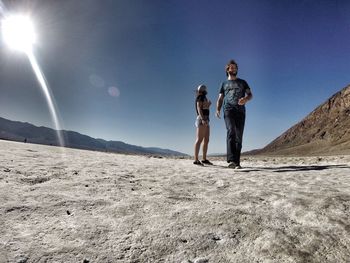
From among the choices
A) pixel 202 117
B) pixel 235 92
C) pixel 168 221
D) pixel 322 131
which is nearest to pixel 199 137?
pixel 202 117

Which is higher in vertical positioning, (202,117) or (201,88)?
(201,88)

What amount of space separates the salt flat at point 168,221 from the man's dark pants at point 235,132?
246cm

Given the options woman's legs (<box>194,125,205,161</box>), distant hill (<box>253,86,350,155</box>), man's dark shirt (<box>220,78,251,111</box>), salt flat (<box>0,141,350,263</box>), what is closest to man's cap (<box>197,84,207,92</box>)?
man's dark shirt (<box>220,78,251,111</box>)

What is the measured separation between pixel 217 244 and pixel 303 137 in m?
75.6

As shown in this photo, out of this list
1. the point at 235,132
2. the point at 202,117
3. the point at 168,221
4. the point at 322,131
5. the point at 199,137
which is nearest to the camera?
the point at 168,221

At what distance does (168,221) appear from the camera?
278cm

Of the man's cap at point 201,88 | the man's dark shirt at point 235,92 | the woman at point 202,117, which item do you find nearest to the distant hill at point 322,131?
the woman at point 202,117

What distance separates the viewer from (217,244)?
2.36 metres

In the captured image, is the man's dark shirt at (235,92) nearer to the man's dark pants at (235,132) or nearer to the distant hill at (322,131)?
the man's dark pants at (235,132)

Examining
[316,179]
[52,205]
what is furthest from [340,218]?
[52,205]

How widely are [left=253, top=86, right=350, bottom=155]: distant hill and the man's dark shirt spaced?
4611 centimetres

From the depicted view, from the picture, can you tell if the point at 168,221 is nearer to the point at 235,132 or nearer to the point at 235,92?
the point at 235,132

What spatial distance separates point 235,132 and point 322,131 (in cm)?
6433

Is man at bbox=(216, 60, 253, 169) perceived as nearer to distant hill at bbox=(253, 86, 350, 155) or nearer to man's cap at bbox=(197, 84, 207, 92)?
man's cap at bbox=(197, 84, 207, 92)
